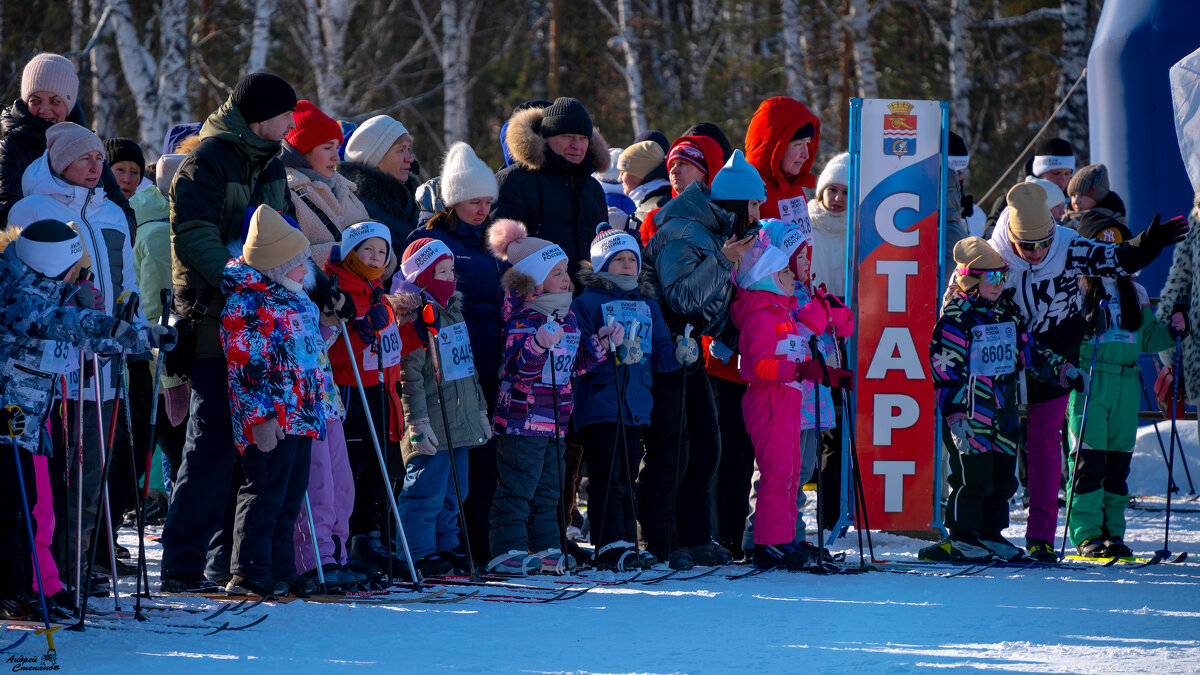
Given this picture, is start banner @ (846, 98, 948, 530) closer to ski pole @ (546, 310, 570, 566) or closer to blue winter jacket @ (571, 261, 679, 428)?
blue winter jacket @ (571, 261, 679, 428)

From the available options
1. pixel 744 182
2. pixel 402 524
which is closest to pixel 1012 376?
pixel 744 182

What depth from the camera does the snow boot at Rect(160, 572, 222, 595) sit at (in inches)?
220

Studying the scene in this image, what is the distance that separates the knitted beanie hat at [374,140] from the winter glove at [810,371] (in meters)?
2.19

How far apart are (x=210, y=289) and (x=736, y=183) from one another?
2702 mm

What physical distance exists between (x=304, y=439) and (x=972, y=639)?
8.53 ft

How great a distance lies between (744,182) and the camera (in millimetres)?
7070

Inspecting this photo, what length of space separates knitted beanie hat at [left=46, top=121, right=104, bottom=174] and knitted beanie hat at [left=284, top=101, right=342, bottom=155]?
3.52ft

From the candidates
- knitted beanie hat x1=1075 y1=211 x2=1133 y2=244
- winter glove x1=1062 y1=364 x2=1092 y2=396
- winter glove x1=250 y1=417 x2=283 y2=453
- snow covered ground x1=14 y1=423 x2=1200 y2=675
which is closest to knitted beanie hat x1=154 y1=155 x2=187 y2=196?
snow covered ground x1=14 y1=423 x2=1200 y2=675

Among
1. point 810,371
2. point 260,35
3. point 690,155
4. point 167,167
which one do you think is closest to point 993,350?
point 810,371

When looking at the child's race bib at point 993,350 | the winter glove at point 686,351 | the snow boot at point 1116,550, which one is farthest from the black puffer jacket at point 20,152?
the snow boot at point 1116,550

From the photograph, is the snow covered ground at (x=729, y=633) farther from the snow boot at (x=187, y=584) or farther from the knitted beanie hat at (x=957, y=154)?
the knitted beanie hat at (x=957, y=154)

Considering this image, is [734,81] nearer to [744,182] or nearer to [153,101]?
[153,101]

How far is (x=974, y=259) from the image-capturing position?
714 cm

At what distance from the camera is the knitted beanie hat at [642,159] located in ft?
29.5
